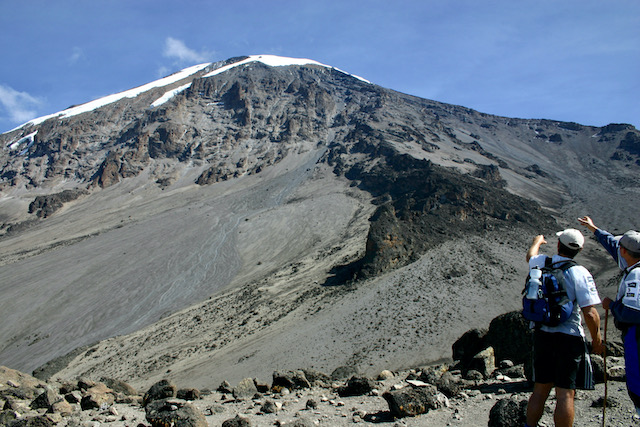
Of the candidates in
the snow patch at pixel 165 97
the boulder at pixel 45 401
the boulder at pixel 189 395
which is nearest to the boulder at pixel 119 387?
the boulder at pixel 189 395

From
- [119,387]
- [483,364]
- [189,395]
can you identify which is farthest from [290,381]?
[119,387]

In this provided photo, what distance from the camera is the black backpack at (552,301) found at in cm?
296

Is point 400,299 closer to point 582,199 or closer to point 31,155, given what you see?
point 582,199

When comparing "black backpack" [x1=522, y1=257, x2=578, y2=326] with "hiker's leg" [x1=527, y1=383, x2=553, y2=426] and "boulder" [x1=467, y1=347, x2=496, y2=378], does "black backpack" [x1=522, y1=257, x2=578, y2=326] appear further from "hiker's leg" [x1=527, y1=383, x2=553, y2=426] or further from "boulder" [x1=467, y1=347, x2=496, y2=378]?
"boulder" [x1=467, y1=347, x2=496, y2=378]

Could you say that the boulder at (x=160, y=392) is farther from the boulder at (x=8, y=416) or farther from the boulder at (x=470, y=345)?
the boulder at (x=470, y=345)

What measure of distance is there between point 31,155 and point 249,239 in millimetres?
70413

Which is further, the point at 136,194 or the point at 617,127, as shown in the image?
the point at 617,127

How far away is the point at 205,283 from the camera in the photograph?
3238 centimetres

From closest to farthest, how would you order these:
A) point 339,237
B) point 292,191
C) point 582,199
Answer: point 339,237 < point 582,199 < point 292,191

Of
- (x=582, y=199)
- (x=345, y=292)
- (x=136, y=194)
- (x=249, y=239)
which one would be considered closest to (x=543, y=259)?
(x=345, y=292)

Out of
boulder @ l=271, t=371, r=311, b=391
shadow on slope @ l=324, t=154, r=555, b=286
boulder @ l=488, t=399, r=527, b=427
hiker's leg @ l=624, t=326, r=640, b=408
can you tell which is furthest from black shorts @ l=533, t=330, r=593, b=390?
shadow on slope @ l=324, t=154, r=555, b=286

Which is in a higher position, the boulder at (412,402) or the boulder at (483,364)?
the boulder at (412,402)

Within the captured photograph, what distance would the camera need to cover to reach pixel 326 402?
19.2 feet

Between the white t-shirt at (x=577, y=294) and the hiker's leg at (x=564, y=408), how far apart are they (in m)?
0.45
